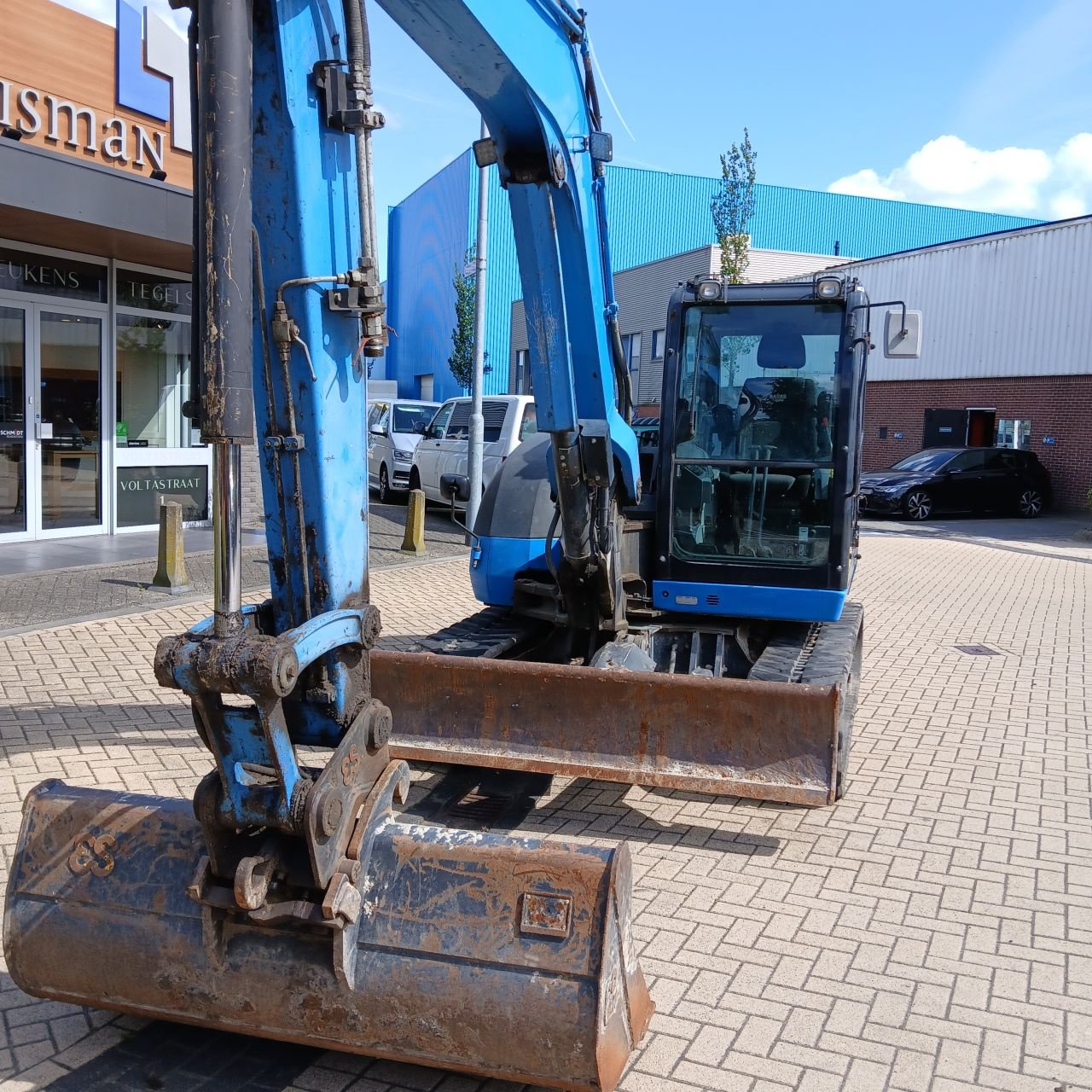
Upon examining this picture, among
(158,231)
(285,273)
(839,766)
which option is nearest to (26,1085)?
(285,273)

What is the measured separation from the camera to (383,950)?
2977 mm

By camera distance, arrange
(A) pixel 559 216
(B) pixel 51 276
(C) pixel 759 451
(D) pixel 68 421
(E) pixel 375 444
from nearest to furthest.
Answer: (A) pixel 559 216 → (C) pixel 759 451 → (B) pixel 51 276 → (D) pixel 68 421 → (E) pixel 375 444

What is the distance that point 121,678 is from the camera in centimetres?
733

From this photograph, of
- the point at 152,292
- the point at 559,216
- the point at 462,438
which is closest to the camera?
the point at 559,216

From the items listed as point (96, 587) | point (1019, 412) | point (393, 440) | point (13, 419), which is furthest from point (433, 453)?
point (1019, 412)

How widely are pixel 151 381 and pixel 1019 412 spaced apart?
1975cm

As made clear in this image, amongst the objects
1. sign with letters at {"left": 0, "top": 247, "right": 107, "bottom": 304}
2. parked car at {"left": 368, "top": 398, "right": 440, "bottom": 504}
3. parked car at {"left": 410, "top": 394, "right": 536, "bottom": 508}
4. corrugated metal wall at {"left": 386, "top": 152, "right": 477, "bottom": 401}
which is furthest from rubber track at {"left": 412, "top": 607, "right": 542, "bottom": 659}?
corrugated metal wall at {"left": 386, "top": 152, "right": 477, "bottom": 401}

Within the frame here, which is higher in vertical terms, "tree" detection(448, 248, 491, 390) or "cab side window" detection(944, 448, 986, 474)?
"tree" detection(448, 248, 491, 390)

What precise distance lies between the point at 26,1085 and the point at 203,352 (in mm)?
2201

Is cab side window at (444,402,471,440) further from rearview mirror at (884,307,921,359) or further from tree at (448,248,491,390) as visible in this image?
tree at (448,248,491,390)

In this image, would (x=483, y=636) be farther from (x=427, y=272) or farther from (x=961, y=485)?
(x=427, y=272)

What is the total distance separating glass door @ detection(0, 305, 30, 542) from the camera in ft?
39.9

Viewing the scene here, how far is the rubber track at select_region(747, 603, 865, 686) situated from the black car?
16.6 metres

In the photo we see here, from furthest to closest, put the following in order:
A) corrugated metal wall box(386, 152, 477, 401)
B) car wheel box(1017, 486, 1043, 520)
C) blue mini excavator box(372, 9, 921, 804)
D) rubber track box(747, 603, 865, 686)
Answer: corrugated metal wall box(386, 152, 477, 401) → car wheel box(1017, 486, 1043, 520) → rubber track box(747, 603, 865, 686) → blue mini excavator box(372, 9, 921, 804)
